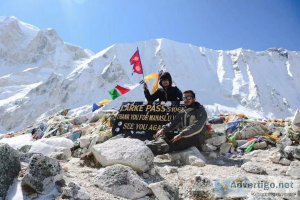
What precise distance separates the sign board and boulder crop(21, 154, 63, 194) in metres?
4.99

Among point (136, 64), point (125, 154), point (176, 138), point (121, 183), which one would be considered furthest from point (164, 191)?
point (136, 64)

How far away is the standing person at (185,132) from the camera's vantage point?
8.12m

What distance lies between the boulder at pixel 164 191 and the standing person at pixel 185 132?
114 inches

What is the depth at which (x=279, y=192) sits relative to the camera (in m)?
5.33

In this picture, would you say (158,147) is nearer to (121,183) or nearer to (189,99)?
(189,99)

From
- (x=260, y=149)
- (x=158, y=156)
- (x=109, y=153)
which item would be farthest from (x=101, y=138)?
(x=260, y=149)

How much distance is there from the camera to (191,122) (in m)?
8.49

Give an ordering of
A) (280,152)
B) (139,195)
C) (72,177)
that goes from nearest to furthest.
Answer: (139,195), (72,177), (280,152)

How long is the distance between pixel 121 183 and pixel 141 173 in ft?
3.40

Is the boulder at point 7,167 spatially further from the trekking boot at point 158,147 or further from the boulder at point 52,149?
the trekking boot at point 158,147

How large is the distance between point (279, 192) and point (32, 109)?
184m

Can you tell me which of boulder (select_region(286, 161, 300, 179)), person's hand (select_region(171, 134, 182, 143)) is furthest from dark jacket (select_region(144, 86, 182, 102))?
boulder (select_region(286, 161, 300, 179))

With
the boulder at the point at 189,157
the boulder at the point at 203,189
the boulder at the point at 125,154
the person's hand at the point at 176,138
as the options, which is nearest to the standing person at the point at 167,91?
the person's hand at the point at 176,138

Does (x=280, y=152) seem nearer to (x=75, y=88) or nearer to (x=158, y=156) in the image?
(x=158, y=156)
